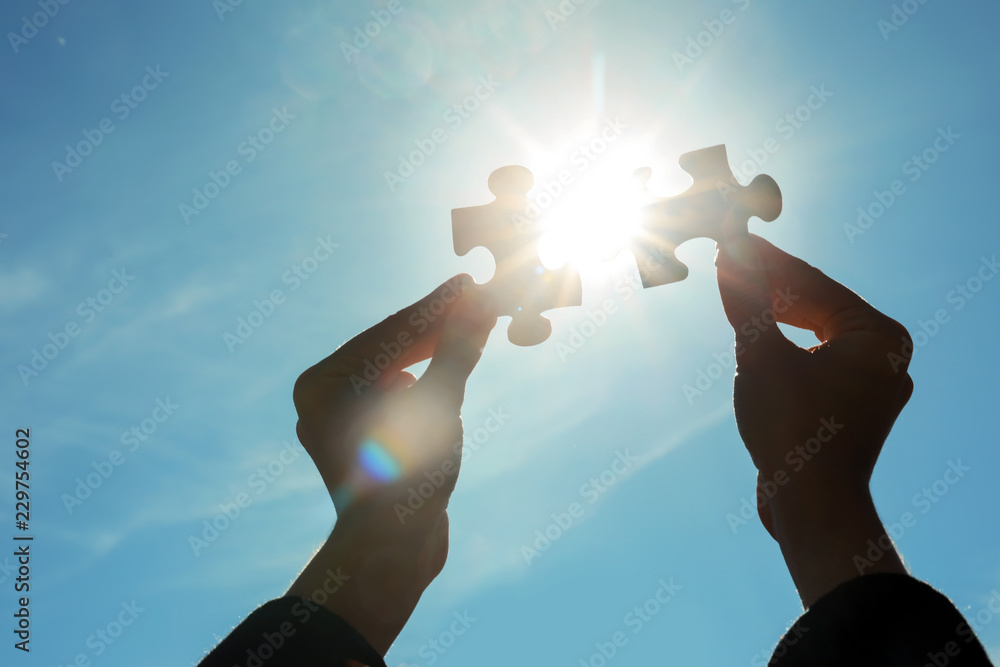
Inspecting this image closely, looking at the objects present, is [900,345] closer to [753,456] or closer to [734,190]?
[753,456]

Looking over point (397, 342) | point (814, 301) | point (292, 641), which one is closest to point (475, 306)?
point (397, 342)

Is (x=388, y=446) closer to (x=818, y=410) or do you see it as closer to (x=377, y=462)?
(x=377, y=462)

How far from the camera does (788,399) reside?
9.55 ft

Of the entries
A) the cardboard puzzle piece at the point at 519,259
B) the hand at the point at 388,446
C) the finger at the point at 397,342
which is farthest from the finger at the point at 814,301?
the finger at the point at 397,342

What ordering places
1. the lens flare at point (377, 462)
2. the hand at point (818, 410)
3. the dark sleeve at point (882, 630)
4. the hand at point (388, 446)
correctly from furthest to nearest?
1. the lens flare at point (377, 462)
2. the hand at point (388, 446)
3. the hand at point (818, 410)
4. the dark sleeve at point (882, 630)

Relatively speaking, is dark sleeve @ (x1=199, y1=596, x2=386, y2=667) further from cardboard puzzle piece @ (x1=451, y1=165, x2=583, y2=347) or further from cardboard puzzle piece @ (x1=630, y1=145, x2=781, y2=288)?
cardboard puzzle piece @ (x1=630, y1=145, x2=781, y2=288)

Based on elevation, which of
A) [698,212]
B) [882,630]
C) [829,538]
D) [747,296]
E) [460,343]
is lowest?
[882,630]

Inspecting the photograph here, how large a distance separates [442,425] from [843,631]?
5.69ft

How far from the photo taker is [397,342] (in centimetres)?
366

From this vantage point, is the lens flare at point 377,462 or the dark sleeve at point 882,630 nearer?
the dark sleeve at point 882,630

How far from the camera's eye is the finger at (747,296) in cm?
310

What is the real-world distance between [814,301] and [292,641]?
2.71 metres

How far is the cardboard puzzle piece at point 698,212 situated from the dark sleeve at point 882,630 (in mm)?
2262

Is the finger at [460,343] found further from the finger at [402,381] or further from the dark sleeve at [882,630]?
the dark sleeve at [882,630]
